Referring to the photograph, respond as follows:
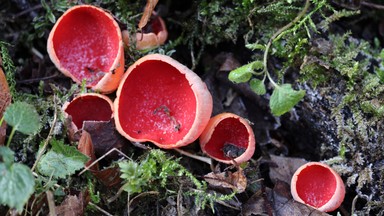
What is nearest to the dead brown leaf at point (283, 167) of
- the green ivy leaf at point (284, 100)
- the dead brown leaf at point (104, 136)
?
the green ivy leaf at point (284, 100)

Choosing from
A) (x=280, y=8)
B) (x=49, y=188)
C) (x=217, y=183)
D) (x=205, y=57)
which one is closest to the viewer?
(x=49, y=188)

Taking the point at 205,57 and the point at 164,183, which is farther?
the point at 205,57

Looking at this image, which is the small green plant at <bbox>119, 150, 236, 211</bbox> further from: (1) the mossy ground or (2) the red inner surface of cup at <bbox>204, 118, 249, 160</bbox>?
(2) the red inner surface of cup at <bbox>204, 118, 249, 160</bbox>

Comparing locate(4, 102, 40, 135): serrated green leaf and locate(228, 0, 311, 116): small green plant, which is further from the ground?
locate(4, 102, 40, 135): serrated green leaf

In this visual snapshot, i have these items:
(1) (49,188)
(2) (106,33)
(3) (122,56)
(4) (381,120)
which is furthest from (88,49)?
(4) (381,120)

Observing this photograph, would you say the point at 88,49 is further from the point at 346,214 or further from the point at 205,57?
the point at 346,214

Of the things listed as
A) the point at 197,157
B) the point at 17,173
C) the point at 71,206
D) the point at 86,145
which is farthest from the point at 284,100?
the point at 17,173

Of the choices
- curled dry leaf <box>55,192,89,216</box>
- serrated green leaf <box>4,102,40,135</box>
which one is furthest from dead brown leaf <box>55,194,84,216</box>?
serrated green leaf <box>4,102,40,135</box>
